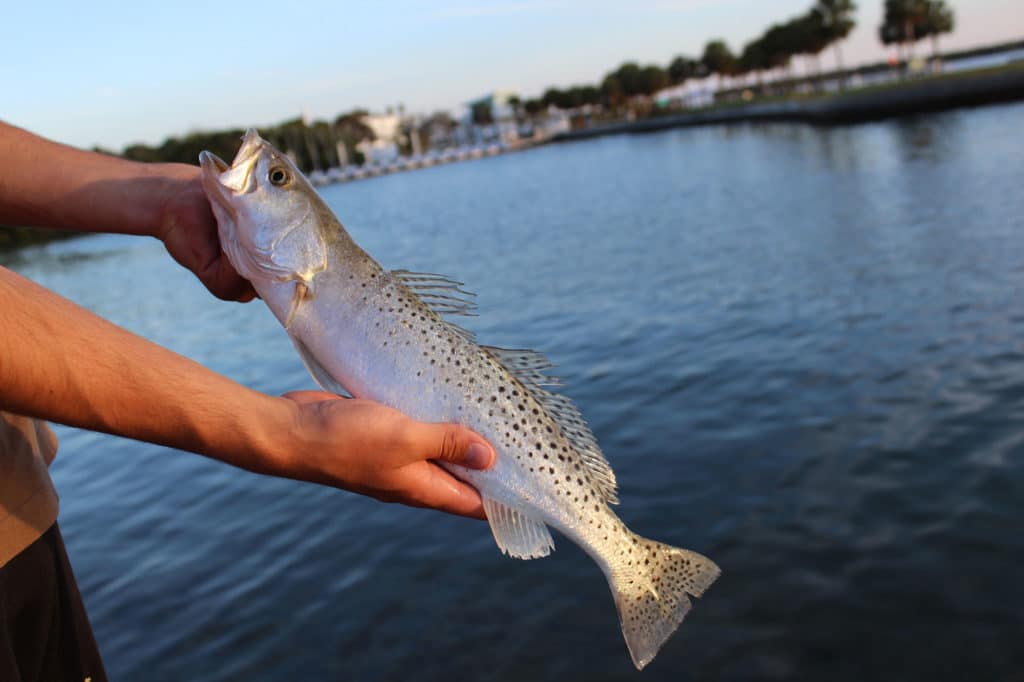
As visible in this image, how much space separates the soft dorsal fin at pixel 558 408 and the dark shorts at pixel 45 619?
1870mm

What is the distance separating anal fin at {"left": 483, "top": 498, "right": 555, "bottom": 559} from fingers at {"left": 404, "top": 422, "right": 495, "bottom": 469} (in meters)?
0.25

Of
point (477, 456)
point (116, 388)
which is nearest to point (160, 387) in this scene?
point (116, 388)

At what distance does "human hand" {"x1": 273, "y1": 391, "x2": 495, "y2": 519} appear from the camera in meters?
2.77

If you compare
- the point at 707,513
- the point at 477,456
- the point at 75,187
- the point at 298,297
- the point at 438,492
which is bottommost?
the point at 707,513

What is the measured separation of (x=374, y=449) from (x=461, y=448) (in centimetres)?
A: 39

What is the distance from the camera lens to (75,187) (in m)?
3.52

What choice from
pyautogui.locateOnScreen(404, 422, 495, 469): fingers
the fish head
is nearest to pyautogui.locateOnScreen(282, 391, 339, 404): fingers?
pyautogui.locateOnScreen(404, 422, 495, 469): fingers

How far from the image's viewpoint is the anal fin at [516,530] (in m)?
3.36

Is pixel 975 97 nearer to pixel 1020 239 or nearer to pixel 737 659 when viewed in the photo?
pixel 1020 239

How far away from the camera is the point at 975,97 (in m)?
66.1

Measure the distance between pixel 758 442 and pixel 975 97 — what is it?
6789 centimetres

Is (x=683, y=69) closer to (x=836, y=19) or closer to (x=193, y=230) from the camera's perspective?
(x=836, y=19)

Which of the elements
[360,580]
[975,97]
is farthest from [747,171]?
[360,580]

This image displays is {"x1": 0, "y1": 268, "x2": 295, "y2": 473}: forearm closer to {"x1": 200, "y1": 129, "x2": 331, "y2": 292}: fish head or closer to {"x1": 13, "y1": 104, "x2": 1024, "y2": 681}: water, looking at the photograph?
{"x1": 200, "y1": 129, "x2": 331, "y2": 292}: fish head
